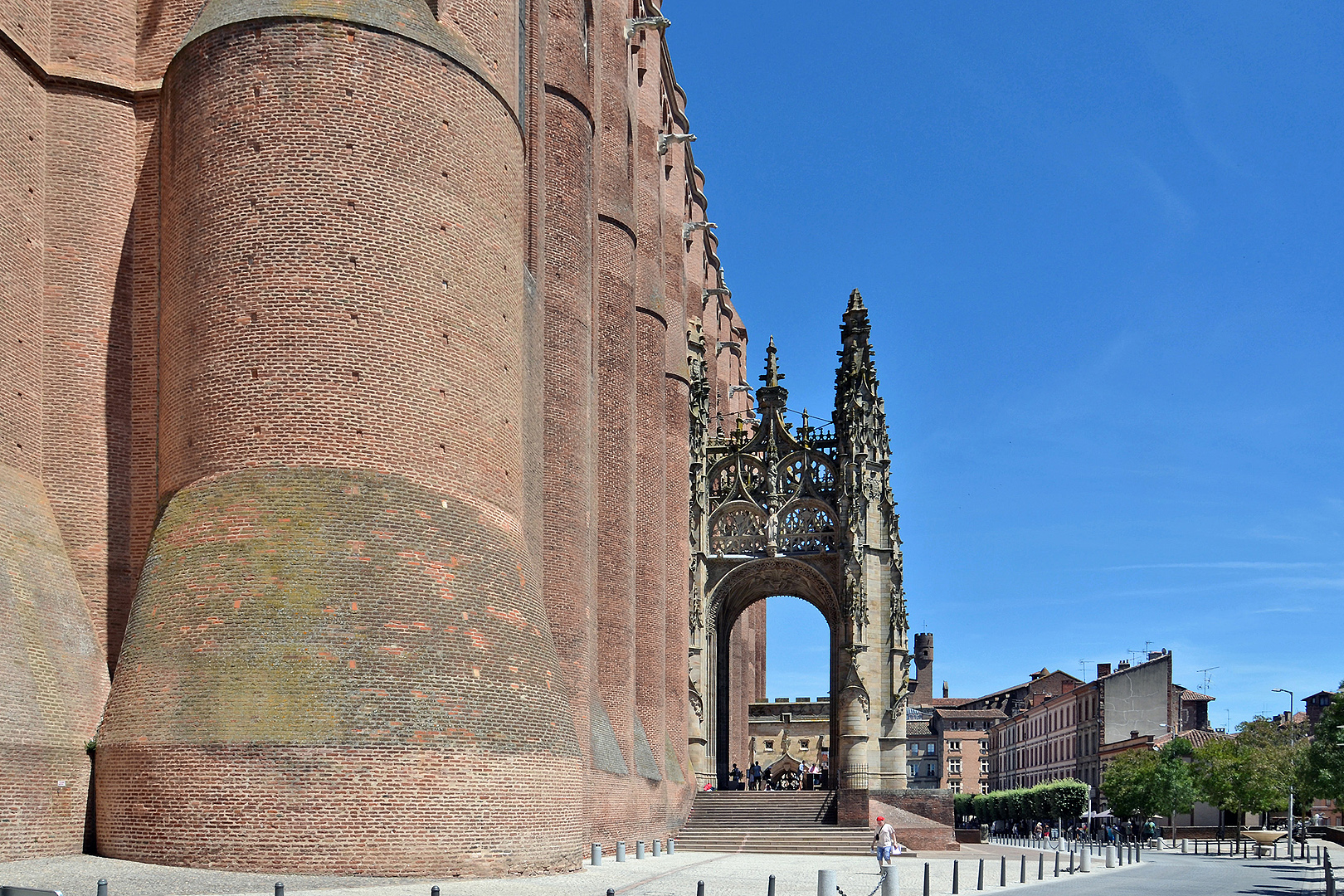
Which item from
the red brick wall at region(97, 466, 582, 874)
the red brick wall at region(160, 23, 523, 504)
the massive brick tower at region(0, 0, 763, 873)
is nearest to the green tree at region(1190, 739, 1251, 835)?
the massive brick tower at region(0, 0, 763, 873)

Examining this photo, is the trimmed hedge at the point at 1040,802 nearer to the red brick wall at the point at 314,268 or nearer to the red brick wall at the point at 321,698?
the red brick wall at the point at 321,698

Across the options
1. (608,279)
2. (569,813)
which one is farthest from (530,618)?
(608,279)

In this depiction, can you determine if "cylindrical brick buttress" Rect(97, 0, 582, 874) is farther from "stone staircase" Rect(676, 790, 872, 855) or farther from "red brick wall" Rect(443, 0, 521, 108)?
"stone staircase" Rect(676, 790, 872, 855)

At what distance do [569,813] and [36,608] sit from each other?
27.3ft

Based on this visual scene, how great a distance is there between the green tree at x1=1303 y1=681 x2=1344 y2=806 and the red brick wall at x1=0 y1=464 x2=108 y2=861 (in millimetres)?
24418

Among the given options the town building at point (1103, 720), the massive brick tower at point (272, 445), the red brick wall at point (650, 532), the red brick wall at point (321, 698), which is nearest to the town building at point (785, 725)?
the red brick wall at point (650, 532)

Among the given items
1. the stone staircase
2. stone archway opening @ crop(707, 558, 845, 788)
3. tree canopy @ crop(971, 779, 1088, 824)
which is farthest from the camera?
tree canopy @ crop(971, 779, 1088, 824)

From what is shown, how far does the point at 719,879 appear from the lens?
81.4ft

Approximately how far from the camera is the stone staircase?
126ft

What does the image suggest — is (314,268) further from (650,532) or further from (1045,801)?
(1045,801)

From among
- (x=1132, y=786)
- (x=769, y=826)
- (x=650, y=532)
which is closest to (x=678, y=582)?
(x=650, y=532)

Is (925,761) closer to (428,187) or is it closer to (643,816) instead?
(643,816)

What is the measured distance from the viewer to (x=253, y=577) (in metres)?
19.9

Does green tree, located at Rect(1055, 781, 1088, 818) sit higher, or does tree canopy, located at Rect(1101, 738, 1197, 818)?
tree canopy, located at Rect(1101, 738, 1197, 818)
